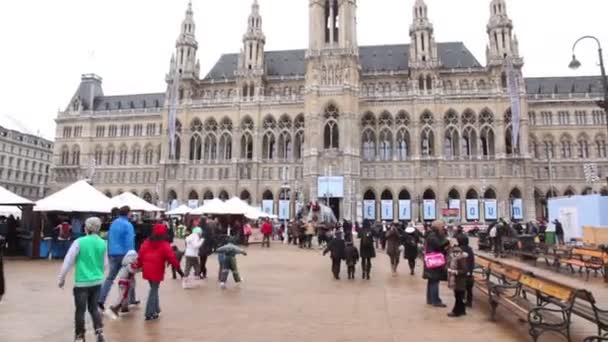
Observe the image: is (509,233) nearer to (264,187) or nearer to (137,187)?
(264,187)

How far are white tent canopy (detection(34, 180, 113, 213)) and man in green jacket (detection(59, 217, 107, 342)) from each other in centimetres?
1250

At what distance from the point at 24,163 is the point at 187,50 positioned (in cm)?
4126

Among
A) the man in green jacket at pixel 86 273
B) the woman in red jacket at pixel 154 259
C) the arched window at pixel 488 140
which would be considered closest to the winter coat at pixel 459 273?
the woman in red jacket at pixel 154 259

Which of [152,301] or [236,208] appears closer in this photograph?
[152,301]

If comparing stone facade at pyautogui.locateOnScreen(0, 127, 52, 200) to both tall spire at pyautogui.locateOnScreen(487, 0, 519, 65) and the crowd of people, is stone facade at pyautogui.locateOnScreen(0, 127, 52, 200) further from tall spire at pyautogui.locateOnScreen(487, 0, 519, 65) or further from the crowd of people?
tall spire at pyautogui.locateOnScreen(487, 0, 519, 65)

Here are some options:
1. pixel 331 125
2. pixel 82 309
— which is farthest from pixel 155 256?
pixel 331 125

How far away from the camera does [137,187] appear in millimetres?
64438

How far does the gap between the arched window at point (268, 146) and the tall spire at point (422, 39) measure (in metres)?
21.5

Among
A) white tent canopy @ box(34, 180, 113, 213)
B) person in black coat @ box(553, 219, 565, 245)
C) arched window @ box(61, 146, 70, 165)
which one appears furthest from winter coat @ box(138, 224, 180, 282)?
arched window @ box(61, 146, 70, 165)

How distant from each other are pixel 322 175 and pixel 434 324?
43.4m

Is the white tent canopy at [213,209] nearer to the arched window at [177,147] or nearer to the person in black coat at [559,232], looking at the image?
the person in black coat at [559,232]

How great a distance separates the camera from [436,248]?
8.76 metres

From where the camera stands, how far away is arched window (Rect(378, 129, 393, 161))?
178 ft

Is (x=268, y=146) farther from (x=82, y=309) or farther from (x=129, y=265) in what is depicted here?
(x=82, y=309)
